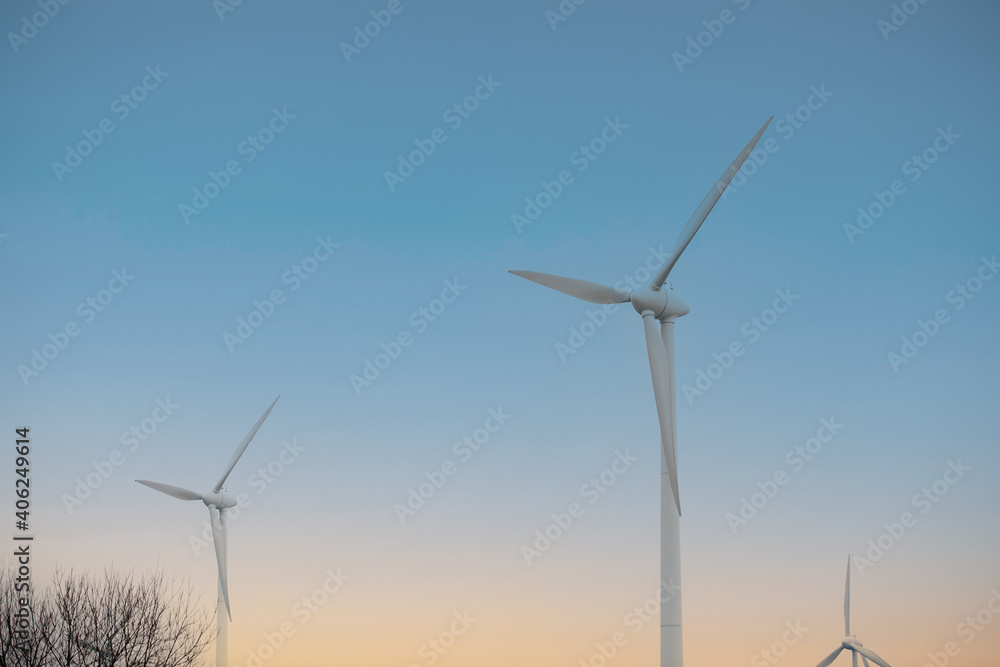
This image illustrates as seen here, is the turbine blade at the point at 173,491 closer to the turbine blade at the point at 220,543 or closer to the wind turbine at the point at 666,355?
the turbine blade at the point at 220,543

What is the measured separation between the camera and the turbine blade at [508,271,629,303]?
30016 millimetres

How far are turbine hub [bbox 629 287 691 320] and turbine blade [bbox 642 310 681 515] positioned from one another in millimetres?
201

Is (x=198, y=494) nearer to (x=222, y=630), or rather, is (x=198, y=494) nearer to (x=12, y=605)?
(x=222, y=630)

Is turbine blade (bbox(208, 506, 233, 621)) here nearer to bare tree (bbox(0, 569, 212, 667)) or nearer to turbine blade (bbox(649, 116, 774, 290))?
bare tree (bbox(0, 569, 212, 667))

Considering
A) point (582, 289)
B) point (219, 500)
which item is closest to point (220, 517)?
point (219, 500)

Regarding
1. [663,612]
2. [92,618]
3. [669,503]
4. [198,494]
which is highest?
[198,494]

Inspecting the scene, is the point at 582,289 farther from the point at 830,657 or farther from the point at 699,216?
the point at 830,657

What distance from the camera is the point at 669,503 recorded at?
89.9 ft

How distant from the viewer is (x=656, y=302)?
2922cm

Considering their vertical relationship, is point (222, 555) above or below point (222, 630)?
above

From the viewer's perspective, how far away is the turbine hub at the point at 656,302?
2920 cm

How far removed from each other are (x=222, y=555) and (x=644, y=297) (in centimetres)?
3058

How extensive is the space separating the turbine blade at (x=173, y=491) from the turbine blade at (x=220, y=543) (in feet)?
3.88

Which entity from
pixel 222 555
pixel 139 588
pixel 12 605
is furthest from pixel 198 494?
pixel 12 605
